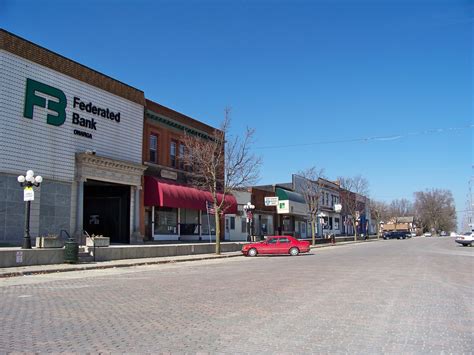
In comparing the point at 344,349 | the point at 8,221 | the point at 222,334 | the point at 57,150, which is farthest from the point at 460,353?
the point at 57,150

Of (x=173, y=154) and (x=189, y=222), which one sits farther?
(x=189, y=222)

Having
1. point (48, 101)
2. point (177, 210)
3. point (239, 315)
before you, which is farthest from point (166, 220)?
point (239, 315)

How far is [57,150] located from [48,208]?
327 centimetres

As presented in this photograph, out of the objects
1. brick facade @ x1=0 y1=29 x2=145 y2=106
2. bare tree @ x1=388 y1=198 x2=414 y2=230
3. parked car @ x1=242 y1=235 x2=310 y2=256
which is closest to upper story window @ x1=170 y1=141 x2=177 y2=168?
brick facade @ x1=0 y1=29 x2=145 y2=106

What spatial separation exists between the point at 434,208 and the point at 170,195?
14251 cm

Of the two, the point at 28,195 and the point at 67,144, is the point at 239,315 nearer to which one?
the point at 28,195

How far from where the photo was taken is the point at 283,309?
10258mm

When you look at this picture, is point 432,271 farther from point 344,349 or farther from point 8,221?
point 8,221

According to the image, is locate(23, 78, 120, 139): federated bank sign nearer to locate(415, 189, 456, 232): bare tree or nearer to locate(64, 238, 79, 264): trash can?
locate(64, 238, 79, 264): trash can

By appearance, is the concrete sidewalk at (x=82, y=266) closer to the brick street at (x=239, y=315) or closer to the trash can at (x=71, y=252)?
the trash can at (x=71, y=252)

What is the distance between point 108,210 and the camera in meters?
33.8

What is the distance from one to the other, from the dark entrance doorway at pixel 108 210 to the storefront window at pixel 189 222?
590cm

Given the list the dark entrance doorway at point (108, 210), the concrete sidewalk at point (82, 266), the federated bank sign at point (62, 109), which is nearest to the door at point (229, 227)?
the dark entrance doorway at point (108, 210)

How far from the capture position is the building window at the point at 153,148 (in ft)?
117
